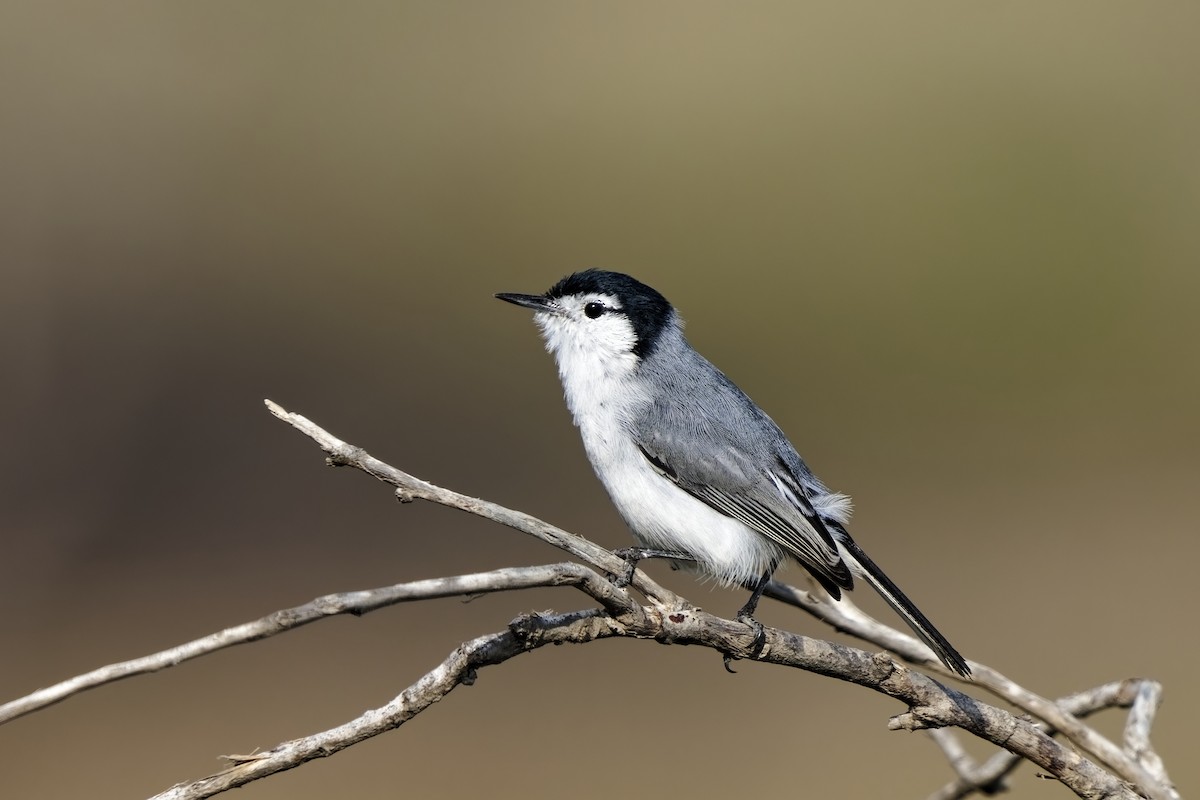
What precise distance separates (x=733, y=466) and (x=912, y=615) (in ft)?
1.86

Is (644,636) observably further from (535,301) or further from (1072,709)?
(535,301)

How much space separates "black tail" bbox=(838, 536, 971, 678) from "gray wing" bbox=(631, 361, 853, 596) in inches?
2.6

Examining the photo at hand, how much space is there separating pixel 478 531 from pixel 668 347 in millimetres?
2473

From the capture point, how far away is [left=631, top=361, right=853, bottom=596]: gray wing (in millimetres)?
2434

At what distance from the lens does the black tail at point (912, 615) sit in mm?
1884

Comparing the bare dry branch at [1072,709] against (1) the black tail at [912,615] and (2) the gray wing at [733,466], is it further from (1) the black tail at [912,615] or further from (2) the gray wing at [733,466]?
(2) the gray wing at [733,466]

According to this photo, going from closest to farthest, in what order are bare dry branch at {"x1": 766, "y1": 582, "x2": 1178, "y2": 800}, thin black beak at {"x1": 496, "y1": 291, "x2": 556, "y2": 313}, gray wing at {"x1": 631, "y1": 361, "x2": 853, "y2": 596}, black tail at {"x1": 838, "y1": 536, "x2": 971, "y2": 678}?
1. bare dry branch at {"x1": 766, "y1": 582, "x2": 1178, "y2": 800}
2. black tail at {"x1": 838, "y1": 536, "x2": 971, "y2": 678}
3. gray wing at {"x1": 631, "y1": 361, "x2": 853, "y2": 596}
4. thin black beak at {"x1": 496, "y1": 291, "x2": 556, "y2": 313}

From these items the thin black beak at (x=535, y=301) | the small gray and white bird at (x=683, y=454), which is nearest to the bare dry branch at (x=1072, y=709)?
the small gray and white bird at (x=683, y=454)

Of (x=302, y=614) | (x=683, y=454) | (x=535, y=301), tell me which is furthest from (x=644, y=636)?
(x=535, y=301)

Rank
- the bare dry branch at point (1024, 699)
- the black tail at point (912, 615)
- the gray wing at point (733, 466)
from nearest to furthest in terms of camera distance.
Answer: the bare dry branch at point (1024, 699) < the black tail at point (912, 615) < the gray wing at point (733, 466)

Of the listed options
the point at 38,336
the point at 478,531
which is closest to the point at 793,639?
the point at 478,531

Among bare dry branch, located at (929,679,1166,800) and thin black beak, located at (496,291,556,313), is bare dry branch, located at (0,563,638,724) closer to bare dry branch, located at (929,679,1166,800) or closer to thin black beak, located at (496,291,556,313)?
bare dry branch, located at (929,679,1166,800)

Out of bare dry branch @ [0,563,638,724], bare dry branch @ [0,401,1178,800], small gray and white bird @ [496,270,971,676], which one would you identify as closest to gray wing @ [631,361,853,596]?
small gray and white bird @ [496,270,971,676]

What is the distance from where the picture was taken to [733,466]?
8.32ft
